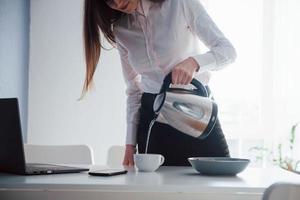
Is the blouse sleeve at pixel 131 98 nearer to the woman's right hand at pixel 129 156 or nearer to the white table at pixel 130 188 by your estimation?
the woman's right hand at pixel 129 156

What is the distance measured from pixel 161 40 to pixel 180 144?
0.35 metres

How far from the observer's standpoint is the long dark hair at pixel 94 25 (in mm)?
1582

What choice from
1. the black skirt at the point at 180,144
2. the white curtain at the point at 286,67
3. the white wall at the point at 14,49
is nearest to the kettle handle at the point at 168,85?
the black skirt at the point at 180,144

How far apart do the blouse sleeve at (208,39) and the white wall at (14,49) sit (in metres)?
1.31

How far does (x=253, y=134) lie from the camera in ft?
11.0

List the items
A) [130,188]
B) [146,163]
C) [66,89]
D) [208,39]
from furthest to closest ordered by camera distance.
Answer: [66,89], [208,39], [146,163], [130,188]

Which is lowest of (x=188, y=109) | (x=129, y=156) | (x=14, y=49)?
(x=129, y=156)

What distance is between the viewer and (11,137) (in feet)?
3.38

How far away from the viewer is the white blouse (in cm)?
145

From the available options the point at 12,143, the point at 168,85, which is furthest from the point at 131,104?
the point at 12,143

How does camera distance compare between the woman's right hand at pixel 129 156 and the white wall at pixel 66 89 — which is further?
the white wall at pixel 66 89

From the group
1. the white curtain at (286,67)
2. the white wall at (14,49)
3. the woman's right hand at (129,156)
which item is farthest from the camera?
the white curtain at (286,67)

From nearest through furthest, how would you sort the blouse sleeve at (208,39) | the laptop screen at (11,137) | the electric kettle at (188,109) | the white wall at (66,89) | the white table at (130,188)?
the white table at (130,188)
the laptop screen at (11,137)
the electric kettle at (188,109)
the blouse sleeve at (208,39)
the white wall at (66,89)

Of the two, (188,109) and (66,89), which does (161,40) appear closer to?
(188,109)
